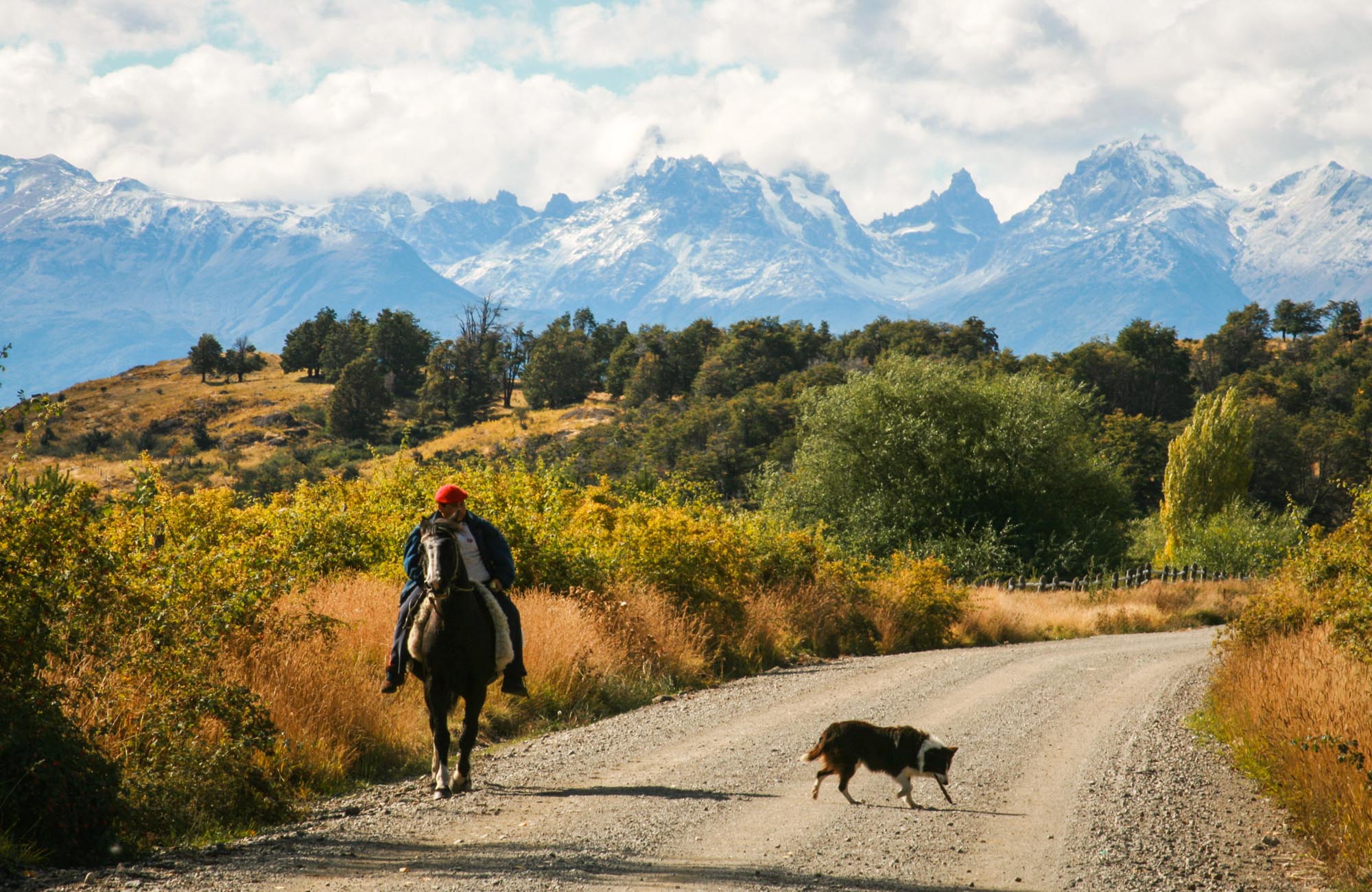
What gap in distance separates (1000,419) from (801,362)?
237 ft

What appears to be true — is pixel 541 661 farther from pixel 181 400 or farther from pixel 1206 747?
pixel 181 400

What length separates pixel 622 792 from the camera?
25.3 feet

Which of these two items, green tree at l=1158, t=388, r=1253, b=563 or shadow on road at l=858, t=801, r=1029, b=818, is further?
green tree at l=1158, t=388, r=1253, b=563

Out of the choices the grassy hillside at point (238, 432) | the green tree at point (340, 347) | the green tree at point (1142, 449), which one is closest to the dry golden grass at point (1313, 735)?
the green tree at point (1142, 449)

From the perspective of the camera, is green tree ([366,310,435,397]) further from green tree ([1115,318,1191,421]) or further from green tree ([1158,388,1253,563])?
green tree ([1158,388,1253,563])

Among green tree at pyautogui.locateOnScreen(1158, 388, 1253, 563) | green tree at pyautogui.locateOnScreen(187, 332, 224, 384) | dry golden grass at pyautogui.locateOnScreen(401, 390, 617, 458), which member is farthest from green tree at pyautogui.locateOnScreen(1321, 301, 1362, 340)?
green tree at pyautogui.locateOnScreen(187, 332, 224, 384)

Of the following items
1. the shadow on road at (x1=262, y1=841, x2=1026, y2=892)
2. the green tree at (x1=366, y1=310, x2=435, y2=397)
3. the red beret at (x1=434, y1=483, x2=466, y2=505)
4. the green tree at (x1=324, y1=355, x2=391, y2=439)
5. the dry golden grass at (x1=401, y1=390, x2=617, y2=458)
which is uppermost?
the green tree at (x1=366, y1=310, x2=435, y2=397)

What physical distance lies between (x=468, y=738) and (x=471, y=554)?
55.8 inches

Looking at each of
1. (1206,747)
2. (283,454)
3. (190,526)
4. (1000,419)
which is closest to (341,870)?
(190,526)

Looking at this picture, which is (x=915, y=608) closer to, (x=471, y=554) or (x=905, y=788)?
(x=905, y=788)

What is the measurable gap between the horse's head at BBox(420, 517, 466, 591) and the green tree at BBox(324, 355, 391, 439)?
3527 inches

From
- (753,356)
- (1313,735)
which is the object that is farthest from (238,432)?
(1313,735)

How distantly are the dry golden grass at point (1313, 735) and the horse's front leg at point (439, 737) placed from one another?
591 centimetres

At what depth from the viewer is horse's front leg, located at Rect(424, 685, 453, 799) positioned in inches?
301
